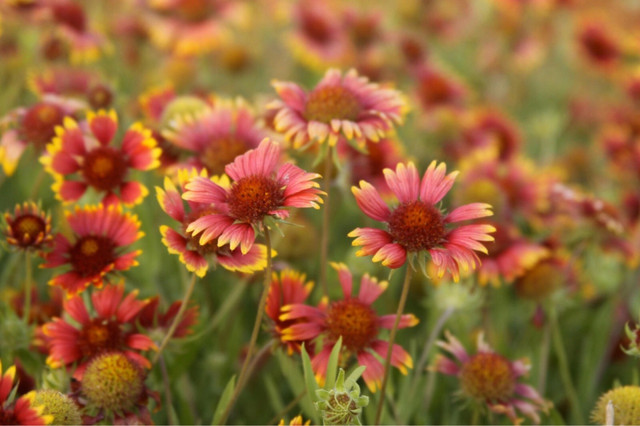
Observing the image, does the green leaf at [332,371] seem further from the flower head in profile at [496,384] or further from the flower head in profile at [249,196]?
the flower head in profile at [496,384]

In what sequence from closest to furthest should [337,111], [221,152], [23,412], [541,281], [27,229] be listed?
[23,412], [27,229], [337,111], [221,152], [541,281]

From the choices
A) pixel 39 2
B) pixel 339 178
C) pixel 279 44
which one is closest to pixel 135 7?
pixel 39 2

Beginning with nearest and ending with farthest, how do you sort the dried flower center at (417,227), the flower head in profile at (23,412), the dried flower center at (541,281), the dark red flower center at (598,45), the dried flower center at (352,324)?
1. the flower head in profile at (23,412)
2. the dried flower center at (417,227)
3. the dried flower center at (352,324)
4. the dried flower center at (541,281)
5. the dark red flower center at (598,45)

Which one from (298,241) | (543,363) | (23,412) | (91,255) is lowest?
(23,412)

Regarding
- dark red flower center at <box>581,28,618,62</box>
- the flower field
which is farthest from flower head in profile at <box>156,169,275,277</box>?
dark red flower center at <box>581,28,618,62</box>

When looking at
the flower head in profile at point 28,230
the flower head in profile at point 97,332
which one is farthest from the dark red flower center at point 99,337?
the flower head in profile at point 28,230

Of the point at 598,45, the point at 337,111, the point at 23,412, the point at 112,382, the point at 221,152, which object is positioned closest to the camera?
the point at 23,412

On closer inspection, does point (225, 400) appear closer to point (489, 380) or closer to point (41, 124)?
point (489, 380)

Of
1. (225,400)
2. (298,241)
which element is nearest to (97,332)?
(225,400)

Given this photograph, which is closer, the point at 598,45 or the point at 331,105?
the point at 331,105
